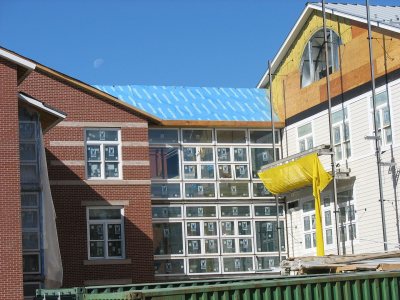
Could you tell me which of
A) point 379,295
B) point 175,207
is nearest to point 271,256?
point 175,207

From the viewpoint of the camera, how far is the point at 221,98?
136 ft

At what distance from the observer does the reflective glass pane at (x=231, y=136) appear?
129 ft

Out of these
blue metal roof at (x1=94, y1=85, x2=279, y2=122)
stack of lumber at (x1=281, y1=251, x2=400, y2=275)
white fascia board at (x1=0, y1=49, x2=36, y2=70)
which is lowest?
stack of lumber at (x1=281, y1=251, x2=400, y2=275)

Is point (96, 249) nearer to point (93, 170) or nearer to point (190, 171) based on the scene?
point (93, 170)

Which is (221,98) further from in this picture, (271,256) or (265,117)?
(271,256)

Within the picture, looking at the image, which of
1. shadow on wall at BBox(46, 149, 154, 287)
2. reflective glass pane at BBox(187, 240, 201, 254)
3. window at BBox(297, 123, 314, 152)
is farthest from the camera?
reflective glass pane at BBox(187, 240, 201, 254)

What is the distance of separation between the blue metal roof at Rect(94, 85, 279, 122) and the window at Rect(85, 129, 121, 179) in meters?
2.66

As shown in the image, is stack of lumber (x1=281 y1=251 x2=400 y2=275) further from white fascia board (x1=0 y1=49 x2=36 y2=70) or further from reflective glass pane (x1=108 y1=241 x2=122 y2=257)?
white fascia board (x1=0 y1=49 x2=36 y2=70)

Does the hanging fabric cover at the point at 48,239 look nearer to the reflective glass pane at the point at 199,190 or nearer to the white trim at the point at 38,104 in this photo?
the white trim at the point at 38,104

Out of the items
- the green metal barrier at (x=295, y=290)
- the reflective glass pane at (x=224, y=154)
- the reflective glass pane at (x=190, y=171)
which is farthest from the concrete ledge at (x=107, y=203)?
the green metal barrier at (x=295, y=290)

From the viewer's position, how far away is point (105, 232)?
117 ft

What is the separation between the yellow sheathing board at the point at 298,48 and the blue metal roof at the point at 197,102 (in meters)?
0.73

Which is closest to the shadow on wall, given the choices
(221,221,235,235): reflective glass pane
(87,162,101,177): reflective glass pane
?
(87,162,101,177): reflective glass pane

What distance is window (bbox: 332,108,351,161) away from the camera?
34969 mm
